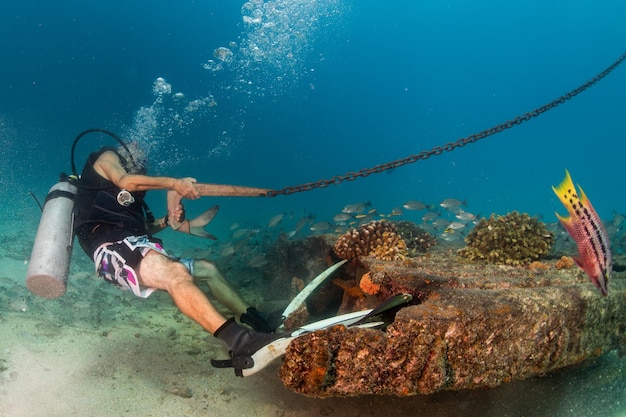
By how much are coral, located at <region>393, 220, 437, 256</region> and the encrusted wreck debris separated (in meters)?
3.37

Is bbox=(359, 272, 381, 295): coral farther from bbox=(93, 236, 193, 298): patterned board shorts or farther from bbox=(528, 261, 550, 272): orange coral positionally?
bbox=(528, 261, 550, 272): orange coral

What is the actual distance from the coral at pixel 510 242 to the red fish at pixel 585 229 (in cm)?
320

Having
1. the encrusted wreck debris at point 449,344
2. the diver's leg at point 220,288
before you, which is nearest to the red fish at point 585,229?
the encrusted wreck debris at point 449,344

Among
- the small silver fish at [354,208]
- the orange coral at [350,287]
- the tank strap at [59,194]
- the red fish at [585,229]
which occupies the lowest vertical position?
the red fish at [585,229]

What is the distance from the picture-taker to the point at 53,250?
4.23 m

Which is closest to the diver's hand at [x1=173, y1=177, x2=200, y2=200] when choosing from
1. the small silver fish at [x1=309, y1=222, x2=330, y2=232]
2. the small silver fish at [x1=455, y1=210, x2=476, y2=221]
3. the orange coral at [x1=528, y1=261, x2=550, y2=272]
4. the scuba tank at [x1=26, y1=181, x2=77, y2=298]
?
the scuba tank at [x1=26, y1=181, x2=77, y2=298]

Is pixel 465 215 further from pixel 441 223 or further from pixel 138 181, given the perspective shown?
pixel 138 181

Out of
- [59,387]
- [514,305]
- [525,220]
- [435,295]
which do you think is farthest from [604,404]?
Answer: [59,387]

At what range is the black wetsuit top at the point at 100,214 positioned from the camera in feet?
14.2

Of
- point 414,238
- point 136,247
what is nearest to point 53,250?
point 136,247

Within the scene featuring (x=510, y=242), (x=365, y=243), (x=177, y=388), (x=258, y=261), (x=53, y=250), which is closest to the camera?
(x=177, y=388)

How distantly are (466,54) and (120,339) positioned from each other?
12273 centimetres

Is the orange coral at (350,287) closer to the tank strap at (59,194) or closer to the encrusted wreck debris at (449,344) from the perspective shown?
the encrusted wreck debris at (449,344)

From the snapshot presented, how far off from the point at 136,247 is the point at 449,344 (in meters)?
3.51
